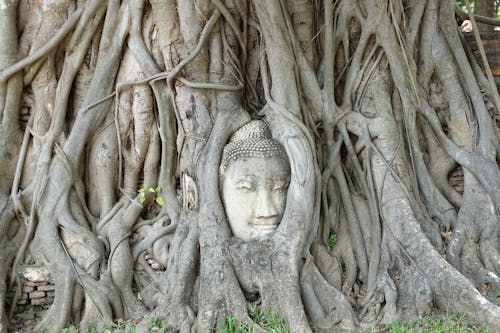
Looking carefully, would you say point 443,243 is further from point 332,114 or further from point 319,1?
point 319,1

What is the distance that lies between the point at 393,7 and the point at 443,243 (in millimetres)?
1920

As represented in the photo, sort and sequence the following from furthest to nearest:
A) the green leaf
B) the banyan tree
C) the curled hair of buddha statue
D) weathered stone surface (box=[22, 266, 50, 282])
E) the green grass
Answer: the green leaf < weathered stone surface (box=[22, 266, 50, 282]) < the curled hair of buddha statue < the banyan tree < the green grass

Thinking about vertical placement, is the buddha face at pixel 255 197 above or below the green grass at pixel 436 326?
above

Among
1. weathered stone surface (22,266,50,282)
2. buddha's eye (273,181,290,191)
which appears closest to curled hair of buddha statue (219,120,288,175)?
buddha's eye (273,181,290,191)

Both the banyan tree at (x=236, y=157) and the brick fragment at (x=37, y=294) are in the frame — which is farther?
Answer: the brick fragment at (x=37, y=294)

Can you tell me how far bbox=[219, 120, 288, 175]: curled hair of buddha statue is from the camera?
12.1 feet

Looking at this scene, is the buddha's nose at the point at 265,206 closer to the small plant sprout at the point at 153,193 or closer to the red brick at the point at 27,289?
the small plant sprout at the point at 153,193

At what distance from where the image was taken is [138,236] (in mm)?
4145

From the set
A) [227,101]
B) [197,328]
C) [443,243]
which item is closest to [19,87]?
[227,101]

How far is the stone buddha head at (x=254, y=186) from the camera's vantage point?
3.62m

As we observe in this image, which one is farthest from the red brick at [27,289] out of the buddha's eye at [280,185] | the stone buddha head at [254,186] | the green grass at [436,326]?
the green grass at [436,326]

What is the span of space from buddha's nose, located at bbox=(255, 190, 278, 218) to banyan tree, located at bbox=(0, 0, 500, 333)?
0.19ft

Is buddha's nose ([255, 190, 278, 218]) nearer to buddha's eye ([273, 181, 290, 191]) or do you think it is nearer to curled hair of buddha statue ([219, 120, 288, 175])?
buddha's eye ([273, 181, 290, 191])

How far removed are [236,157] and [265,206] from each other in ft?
1.33
